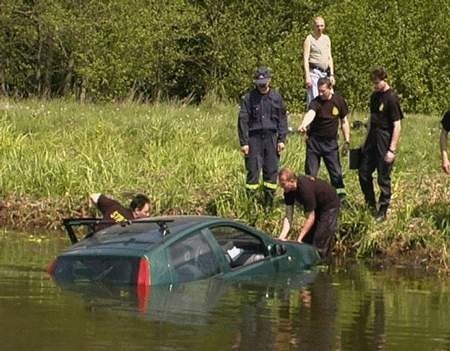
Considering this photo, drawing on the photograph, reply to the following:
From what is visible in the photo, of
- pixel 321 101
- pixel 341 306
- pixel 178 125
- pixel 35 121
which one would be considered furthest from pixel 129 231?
pixel 35 121

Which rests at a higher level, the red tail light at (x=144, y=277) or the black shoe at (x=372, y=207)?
the black shoe at (x=372, y=207)

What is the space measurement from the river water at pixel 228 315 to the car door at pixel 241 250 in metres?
0.18

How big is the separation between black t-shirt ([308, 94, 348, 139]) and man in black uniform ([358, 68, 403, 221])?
0.48m

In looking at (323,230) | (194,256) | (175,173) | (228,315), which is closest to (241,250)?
(194,256)

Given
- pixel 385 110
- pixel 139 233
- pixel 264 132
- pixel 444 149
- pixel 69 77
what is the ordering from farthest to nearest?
pixel 69 77 → pixel 264 132 → pixel 385 110 → pixel 444 149 → pixel 139 233

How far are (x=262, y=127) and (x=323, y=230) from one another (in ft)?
6.97

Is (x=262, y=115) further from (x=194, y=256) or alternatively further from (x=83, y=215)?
(x=194, y=256)

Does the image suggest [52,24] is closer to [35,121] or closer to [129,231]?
[35,121]

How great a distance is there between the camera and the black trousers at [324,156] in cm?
1825

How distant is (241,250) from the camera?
48.7 feet

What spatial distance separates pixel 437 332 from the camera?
12.1 metres

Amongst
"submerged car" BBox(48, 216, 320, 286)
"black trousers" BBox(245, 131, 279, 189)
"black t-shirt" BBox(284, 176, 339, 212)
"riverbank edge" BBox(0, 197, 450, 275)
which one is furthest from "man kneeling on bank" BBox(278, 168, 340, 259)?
"submerged car" BBox(48, 216, 320, 286)

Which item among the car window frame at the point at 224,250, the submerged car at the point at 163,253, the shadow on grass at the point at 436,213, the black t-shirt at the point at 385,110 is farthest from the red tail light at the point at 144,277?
the shadow on grass at the point at 436,213

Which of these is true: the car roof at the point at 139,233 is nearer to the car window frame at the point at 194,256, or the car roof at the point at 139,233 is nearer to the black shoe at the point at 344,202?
the car window frame at the point at 194,256
